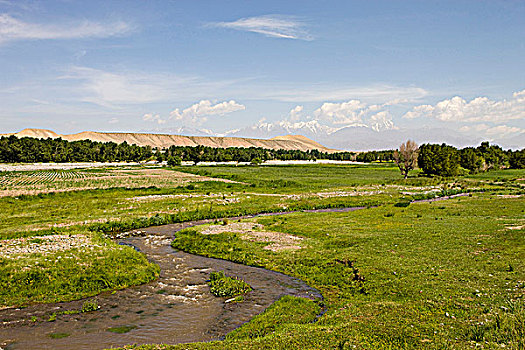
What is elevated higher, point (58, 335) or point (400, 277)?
point (400, 277)

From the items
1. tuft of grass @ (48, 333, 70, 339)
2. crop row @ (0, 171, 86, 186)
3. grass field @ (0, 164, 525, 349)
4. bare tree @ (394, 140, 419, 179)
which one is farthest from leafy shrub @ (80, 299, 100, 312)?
bare tree @ (394, 140, 419, 179)

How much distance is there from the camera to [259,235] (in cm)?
3394

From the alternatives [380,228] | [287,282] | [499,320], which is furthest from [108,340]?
[380,228]

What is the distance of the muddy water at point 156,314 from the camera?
15.1 meters

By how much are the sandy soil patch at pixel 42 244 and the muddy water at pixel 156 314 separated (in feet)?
24.4

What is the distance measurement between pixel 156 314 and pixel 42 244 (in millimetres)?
14883

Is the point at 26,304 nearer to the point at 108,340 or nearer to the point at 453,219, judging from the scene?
the point at 108,340

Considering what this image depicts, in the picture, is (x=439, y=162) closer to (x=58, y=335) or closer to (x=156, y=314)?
(x=156, y=314)

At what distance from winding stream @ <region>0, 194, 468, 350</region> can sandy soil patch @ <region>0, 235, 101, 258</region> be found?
736cm

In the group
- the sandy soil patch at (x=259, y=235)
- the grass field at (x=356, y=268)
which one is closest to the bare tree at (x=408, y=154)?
the grass field at (x=356, y=268)

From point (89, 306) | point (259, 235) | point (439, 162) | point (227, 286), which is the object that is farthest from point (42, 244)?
point (439, 162)

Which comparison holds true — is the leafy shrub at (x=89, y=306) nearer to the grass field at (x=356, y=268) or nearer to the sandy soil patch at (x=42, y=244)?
the grass field at (x=356, y=268)

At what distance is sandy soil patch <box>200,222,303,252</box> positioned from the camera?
3003 cm

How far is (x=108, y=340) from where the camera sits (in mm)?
14969
